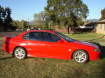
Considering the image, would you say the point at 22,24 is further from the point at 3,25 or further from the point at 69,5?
the point at 69,5

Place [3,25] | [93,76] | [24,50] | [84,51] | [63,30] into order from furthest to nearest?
1. [3,25]
2. [63,30]
3. [24,50]
4. [84,51]
5. [93,76]

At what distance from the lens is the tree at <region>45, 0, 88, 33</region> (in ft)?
148

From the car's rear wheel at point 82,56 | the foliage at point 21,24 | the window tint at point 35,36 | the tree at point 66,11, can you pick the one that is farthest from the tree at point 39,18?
the car's rear wheel at point 82,56

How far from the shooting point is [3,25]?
236ft

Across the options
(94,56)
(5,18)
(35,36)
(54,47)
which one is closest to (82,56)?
(94,56)

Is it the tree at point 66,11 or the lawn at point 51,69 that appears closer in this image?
the lawn at point 51,69

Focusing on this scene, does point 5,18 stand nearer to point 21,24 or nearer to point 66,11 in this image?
point 21,24

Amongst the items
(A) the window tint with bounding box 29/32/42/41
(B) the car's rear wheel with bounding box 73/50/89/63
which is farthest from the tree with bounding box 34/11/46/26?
(B) the car's rear wheel with bounding box 73/50/89/63

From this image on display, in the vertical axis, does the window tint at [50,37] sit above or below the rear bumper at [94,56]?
above

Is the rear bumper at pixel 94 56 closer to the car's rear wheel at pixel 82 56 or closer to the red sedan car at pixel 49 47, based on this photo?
the red sedan car at pixel 49 47

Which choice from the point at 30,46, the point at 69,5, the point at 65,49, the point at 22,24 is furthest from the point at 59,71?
the point at 22,24

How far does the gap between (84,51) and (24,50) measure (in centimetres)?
279


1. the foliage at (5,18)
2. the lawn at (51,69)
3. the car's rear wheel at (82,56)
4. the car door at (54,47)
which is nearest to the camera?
the lawn at (51,69)

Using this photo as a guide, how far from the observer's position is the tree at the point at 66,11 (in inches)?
1774
